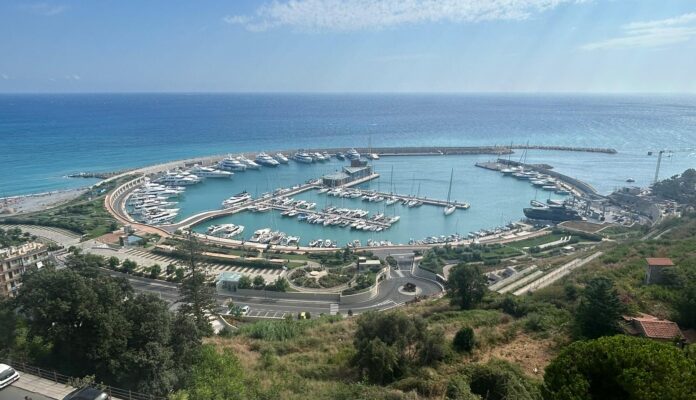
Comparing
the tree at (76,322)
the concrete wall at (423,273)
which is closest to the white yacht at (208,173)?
the concrete wall at (423,273)

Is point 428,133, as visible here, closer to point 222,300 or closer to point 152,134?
point 152,134

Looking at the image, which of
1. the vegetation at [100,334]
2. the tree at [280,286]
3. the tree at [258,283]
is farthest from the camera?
the tree at [258,283]

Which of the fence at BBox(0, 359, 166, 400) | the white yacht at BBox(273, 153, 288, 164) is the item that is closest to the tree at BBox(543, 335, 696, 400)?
the fence at BBox(0, 359, 166, 400)

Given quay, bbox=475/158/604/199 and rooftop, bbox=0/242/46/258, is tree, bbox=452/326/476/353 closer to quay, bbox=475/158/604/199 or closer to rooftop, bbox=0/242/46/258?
rooftop, bbox=0/242/46/258

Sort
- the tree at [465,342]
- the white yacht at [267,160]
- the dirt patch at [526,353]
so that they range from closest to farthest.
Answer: the dirt patch at [526,353]
the tree at [465,342]
the white yacht at [267,160]

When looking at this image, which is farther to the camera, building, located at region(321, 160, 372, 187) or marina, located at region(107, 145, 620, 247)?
building, located at region(321, 160, 372, 187)

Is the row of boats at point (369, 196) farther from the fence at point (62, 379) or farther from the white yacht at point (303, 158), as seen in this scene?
the fence at point (62, 379)
